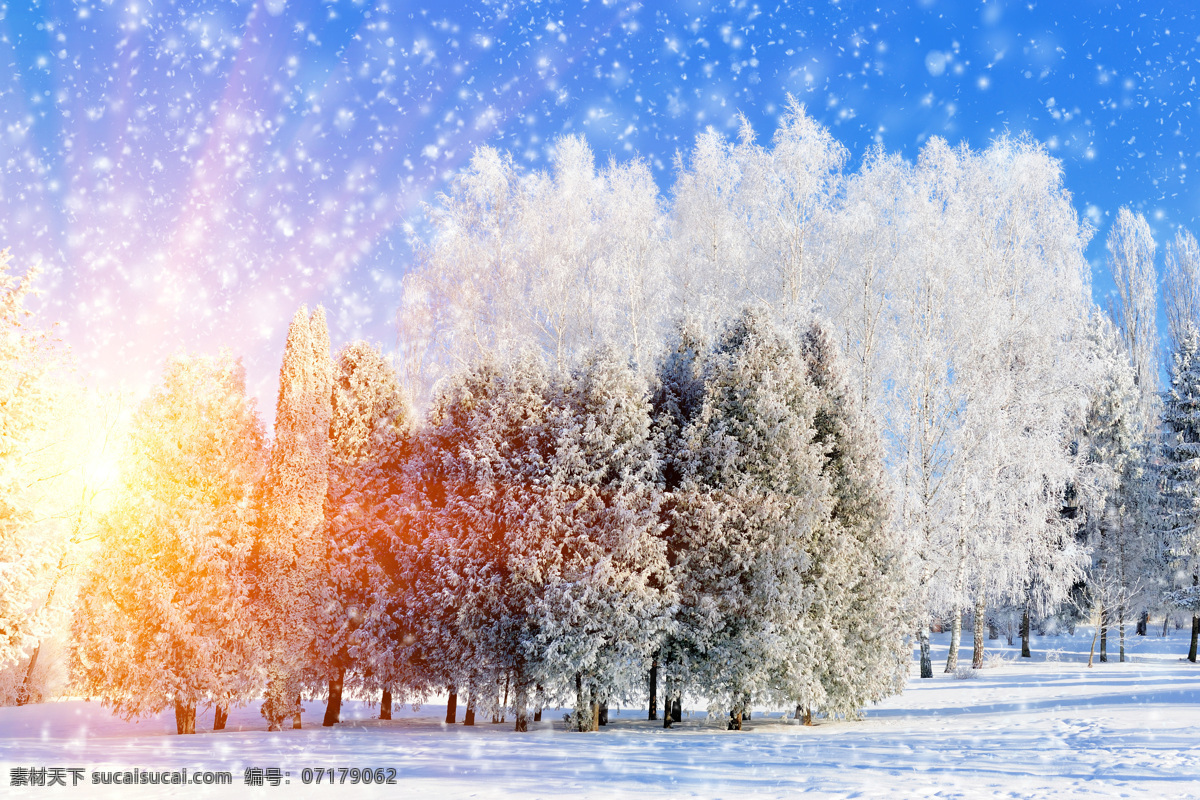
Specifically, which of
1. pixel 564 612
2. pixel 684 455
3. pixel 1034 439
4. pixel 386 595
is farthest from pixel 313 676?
pixel 1034 439

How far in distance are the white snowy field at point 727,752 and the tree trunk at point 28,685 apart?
8.54m

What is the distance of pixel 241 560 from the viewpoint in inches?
646

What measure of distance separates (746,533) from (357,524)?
8.77 meters

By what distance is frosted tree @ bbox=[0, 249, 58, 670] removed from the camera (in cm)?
1470

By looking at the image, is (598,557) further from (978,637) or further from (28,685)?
(28,685)

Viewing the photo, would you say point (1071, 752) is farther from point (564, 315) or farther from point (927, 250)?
point (564, 315)

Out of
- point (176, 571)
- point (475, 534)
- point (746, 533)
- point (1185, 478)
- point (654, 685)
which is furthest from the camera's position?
point (1185, 478)

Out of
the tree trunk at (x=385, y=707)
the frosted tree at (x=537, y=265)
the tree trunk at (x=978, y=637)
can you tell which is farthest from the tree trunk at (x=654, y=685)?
the tree trunk at (x=978, y=637)

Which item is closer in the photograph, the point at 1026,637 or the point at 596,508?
the point at 596,508

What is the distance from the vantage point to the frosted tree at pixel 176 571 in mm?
15625

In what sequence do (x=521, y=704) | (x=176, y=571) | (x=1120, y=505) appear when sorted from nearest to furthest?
(x=521, y=704), (x=176, y=571), (x=1120, y=505)

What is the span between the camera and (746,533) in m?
15.3

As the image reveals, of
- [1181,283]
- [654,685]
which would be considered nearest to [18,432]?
[654,685]

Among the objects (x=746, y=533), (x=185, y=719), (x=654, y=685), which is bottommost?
(x=185, y=719)
